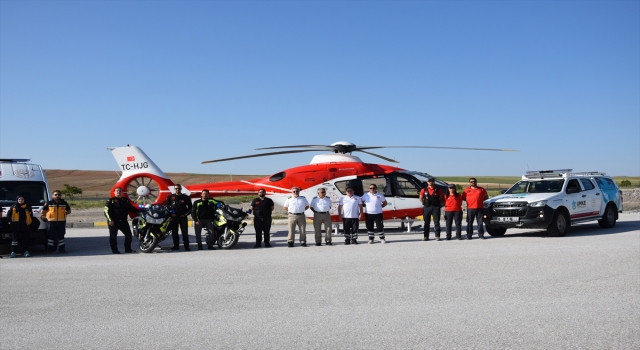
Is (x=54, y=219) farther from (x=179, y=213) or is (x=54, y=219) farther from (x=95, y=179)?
(x=95, y=179)

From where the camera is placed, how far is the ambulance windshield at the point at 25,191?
581 inches

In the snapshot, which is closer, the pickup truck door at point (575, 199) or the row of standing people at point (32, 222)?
the row of standing people at point (32, 222)

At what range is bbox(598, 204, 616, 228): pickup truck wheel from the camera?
17.7 metres

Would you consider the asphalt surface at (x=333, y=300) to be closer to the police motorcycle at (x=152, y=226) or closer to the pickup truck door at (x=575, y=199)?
the police motorcycle at (x=152, y=226)

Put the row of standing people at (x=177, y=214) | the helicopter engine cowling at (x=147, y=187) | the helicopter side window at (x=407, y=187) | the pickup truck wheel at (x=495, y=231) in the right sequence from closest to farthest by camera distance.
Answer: the row of standing people at (x=177, y=214)
the pickup truck wheel at (x=495, y=231)
the helicopter side window at (x=407, y=187)
the helicopter engine cowling at (x=147, y=187)

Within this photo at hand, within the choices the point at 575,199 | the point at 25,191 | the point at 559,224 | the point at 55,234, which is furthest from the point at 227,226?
the point at 575,199

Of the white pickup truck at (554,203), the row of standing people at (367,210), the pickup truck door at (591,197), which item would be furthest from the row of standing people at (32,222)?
the pickup truck door at (591,197)

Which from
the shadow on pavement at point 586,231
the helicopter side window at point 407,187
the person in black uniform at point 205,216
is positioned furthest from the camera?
the helicopter side window at point 407,187

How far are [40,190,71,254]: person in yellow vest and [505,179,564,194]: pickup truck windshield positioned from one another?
12476 millimetres

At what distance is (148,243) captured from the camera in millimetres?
13984

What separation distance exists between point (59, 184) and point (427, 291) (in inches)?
2701

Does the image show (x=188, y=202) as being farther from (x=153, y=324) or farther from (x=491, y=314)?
(x=491, y=314)

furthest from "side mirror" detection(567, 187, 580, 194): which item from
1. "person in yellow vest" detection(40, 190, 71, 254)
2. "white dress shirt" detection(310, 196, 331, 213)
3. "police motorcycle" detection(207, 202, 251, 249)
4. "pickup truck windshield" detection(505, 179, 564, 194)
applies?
"person in yellow vest" detection(40, 190, 71, 254)

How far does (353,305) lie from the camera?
6984 millimetres
